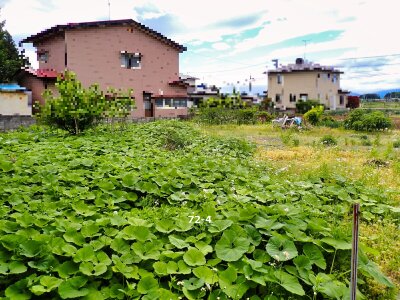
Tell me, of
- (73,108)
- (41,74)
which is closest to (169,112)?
(41,74)

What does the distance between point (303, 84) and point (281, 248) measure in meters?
38.3

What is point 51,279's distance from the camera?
2.42 m

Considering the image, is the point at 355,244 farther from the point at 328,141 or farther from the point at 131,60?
the point at 131,60

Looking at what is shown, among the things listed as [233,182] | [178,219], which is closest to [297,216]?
[178,219]

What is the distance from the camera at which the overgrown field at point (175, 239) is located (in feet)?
8.34

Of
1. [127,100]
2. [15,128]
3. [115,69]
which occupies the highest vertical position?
[115,69]

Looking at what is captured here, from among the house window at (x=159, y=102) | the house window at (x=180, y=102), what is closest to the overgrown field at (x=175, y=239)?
the house window at (x=159, y=102)

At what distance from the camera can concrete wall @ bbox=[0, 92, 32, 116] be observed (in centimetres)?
1816

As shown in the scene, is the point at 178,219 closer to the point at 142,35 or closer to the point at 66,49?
the point at 66,49

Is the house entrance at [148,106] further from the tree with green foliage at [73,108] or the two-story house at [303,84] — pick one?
the two-story house at [303,84]

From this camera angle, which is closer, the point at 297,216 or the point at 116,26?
the point at 297,216

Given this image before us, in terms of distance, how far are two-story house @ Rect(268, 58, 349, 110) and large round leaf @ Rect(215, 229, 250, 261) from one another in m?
36.8

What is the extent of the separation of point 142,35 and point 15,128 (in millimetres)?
13730

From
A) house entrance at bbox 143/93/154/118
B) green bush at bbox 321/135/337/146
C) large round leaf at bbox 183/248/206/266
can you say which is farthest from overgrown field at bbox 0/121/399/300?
house entrance at bbox 143/93/154/118
